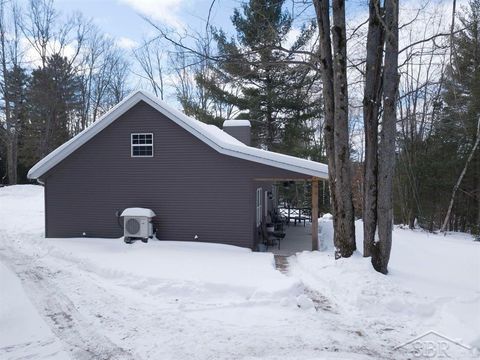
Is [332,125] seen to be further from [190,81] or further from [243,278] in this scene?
[190,81]

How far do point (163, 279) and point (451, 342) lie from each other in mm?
5042

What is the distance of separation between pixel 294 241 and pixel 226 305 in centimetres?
735

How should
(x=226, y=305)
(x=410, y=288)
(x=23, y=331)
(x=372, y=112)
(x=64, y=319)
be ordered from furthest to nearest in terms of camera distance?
(x=372, y=112) < (x=410, y=288) < (x=226, y=305) < (x=64, y=319) < (x=23, y=331)

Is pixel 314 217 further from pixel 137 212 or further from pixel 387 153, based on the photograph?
pixel 137 212

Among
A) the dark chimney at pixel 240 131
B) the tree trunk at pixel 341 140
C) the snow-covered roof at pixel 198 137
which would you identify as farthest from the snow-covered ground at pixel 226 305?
the dark chimney at pixel 240 131

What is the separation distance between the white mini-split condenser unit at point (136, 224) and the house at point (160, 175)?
616mm

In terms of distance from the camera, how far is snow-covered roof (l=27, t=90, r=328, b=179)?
10.4 metres

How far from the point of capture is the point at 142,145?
11828 mm

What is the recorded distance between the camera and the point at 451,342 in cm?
457

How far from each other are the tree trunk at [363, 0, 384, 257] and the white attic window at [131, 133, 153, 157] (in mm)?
7077

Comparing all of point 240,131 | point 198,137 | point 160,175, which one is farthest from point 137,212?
point 240,131

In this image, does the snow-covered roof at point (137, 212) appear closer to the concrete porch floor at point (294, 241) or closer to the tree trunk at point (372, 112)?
the concrete porch floor at point (294, 241)

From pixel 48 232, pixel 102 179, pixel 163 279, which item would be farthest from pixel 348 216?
pixel 48 232

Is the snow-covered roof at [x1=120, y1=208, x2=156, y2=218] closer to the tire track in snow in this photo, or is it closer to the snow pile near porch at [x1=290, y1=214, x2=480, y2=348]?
the tire track in snow
